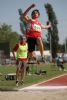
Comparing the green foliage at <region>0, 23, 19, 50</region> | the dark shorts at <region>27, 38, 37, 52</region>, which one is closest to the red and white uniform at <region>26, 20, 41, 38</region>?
the dark shorts at <region>27, 38, 37, 52</region>

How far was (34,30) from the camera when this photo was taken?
41.4 ft

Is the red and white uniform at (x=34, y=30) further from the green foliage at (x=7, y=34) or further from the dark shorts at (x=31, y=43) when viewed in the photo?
the green foliage at (x=7, y=34)

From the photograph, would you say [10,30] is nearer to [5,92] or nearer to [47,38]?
[47,38]

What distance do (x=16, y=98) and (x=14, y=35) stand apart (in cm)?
10331

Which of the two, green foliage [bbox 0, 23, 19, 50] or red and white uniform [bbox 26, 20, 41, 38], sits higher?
red and white uniform [bbox 26, 20, 41, 38]

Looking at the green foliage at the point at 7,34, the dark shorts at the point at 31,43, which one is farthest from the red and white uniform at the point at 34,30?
the green foliage at the point at 7,34

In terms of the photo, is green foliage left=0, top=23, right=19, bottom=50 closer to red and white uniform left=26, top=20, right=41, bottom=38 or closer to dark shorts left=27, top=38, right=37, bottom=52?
dark shorts left=27, top=38, right=37, bottom=52

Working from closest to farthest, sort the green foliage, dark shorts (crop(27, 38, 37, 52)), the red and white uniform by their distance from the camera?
1. the red and white uniform
2. dark shorts (crop(27, 38, 37, 52))
3. the green foliage

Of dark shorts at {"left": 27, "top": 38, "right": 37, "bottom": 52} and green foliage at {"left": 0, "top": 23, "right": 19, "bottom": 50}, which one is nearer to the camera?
dark shorts at {"left": 27, "top": 38, "right": 37, "bottom": 52}

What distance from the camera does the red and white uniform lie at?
12.7 metres

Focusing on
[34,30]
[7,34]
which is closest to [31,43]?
[34,30]

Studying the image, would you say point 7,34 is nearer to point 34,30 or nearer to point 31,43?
point 31,43

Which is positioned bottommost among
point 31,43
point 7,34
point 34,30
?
point 7,34

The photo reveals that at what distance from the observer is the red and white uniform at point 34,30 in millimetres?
12668
